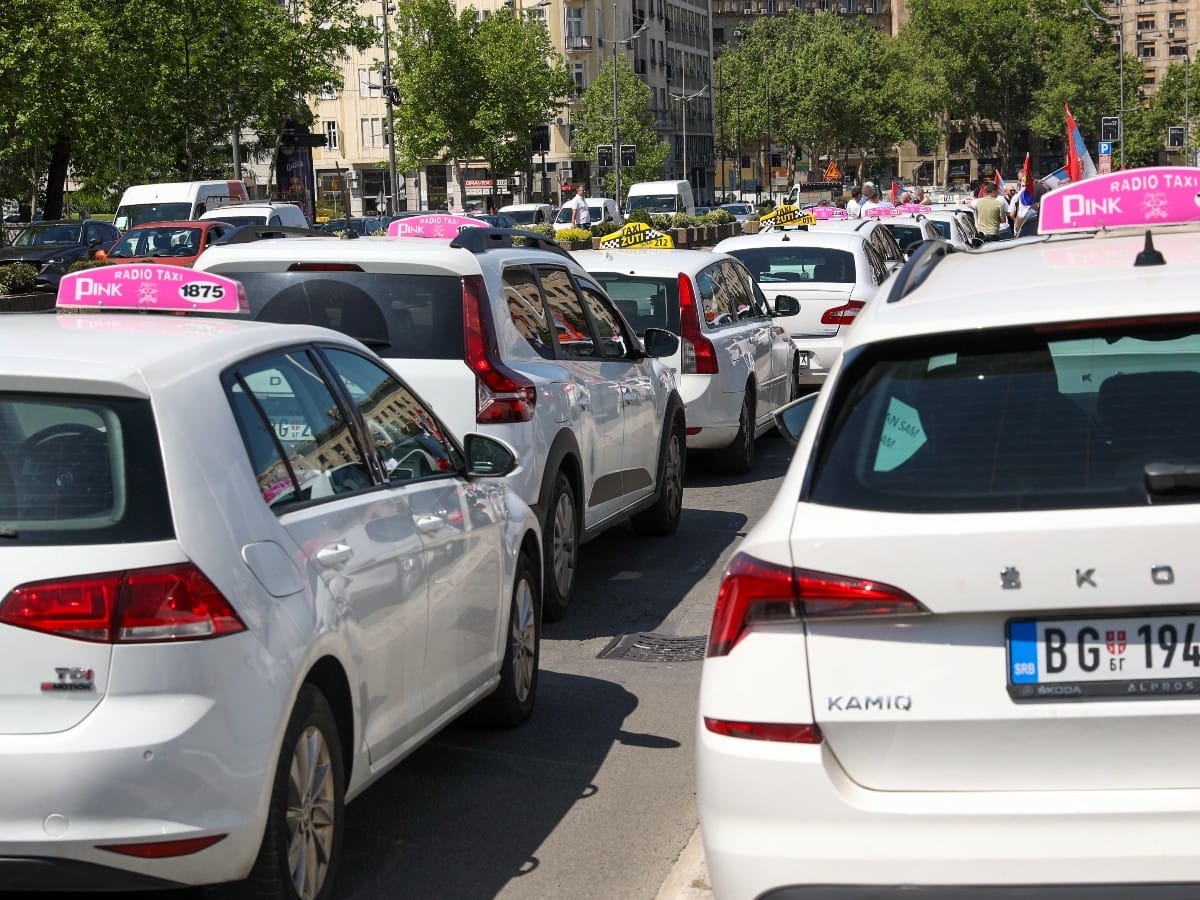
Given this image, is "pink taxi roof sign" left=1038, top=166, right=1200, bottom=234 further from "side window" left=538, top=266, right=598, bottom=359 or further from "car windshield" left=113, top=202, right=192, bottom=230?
"car windshield" left=113, top=202, right=192, bottom=230

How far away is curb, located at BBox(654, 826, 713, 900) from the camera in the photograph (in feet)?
15.8

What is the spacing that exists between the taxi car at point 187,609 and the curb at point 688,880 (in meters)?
0.89

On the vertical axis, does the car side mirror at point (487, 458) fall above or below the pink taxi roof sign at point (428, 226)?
below

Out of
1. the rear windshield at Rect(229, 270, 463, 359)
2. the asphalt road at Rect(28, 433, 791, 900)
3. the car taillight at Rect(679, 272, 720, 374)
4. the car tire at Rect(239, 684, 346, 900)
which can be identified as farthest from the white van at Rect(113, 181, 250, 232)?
the car tire at Rect(239, 684, 346, 900)

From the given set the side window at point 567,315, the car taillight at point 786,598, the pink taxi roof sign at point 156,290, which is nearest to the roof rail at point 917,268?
the car taillight at point 786,598

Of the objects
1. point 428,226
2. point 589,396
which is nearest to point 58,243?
point 428,226

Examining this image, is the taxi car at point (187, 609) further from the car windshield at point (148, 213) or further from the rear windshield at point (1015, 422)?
the car windshield at point (148, 213)

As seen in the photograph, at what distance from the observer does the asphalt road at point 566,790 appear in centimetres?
531

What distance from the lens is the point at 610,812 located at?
592cm

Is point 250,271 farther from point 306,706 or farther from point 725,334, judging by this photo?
point 725,334

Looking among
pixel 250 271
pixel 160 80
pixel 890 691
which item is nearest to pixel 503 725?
pixel 250 271

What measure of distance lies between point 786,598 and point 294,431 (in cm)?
186

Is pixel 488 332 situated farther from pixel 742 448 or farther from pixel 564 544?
pixel 742 448

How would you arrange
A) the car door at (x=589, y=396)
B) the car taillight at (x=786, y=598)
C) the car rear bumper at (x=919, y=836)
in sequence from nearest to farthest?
the car rear bumper at (x=919, y=836) < the car taillight at (x=786, y=598) < the car door at (x=589, y=396)
